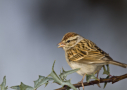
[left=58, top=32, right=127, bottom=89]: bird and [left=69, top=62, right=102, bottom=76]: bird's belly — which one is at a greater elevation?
[left=58, top=32, right=127, bottom=89]: bird

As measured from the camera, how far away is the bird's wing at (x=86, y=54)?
1.09 m

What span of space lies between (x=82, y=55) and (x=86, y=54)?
0.10 feet

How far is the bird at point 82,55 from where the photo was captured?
1.06 meters

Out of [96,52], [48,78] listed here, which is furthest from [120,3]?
[48,78]

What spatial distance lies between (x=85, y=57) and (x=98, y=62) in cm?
18

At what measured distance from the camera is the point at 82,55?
49.9 inches

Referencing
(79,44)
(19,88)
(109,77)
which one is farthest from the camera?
(79,44)

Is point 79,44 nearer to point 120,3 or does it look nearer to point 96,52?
point 96,52

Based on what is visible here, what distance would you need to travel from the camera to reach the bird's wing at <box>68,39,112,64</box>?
3.56 ft

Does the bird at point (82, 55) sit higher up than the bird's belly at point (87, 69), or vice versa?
the bird at point (82, 55)

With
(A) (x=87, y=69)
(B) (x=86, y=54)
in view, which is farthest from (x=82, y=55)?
(A) (x=87, y=69)

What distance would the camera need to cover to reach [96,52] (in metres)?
1.21

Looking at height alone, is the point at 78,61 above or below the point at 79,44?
below

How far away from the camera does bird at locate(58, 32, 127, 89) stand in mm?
1063
